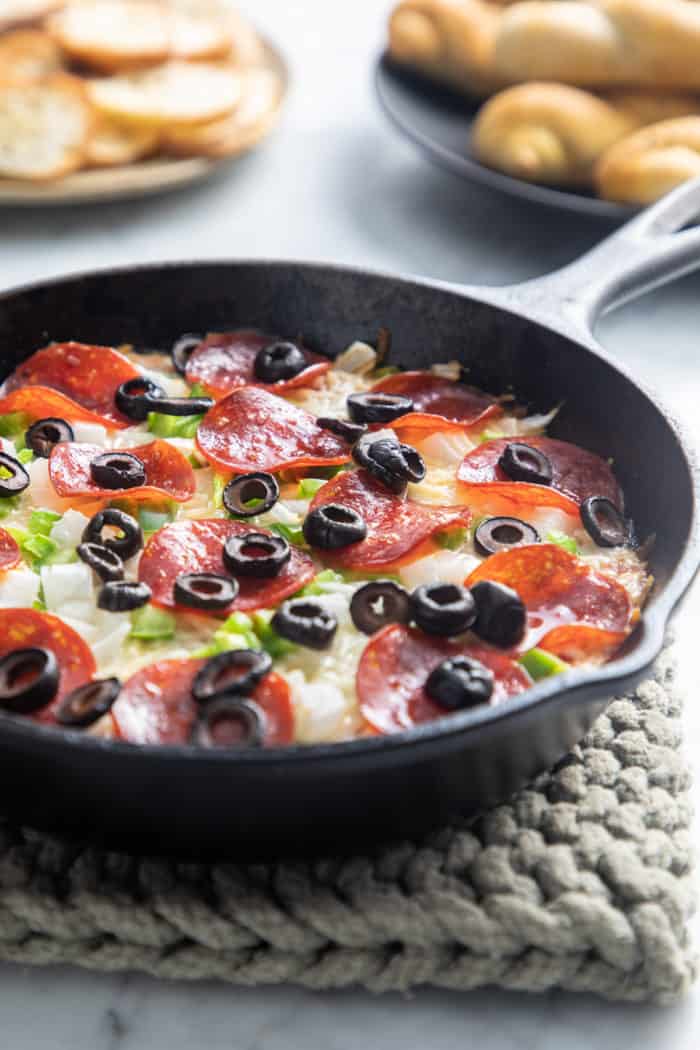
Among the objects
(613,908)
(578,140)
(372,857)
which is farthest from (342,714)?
(578,140)

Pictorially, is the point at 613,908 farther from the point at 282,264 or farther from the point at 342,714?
the point at 282,264

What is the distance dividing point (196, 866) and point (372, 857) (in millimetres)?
297

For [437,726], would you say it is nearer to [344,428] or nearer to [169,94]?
[344,428]

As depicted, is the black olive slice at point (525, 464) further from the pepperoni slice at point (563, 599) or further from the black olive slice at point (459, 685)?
the black olive slice at point (459, 685)

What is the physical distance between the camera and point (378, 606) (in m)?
2.45

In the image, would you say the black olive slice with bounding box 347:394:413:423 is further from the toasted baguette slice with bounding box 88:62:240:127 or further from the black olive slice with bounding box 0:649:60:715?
the toasted baguette slice with bounding box 88:62:240:127

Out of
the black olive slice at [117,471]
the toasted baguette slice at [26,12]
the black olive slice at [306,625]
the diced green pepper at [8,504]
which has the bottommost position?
the toasted baguette slice at [26,12]

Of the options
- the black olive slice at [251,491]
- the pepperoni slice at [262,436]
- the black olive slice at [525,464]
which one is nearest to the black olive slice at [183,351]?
the pepperoni slice at [262,436]

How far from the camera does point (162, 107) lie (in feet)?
15.3

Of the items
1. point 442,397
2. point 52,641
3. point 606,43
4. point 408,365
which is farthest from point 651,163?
point 52,641

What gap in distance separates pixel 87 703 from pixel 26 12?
394cm

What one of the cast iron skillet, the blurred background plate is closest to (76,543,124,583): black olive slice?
the cast iron skillet

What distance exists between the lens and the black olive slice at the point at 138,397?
10.1 feet

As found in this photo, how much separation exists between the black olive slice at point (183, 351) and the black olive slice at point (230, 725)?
1.36 m
